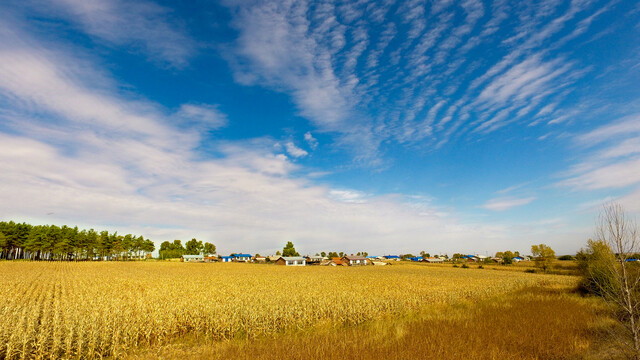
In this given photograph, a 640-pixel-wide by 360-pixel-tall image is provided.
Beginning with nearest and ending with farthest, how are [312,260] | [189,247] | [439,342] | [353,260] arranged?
[439,342] < [353,260] < [312,260] < [189,247]

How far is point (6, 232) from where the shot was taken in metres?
93.3

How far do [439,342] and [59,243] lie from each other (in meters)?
136

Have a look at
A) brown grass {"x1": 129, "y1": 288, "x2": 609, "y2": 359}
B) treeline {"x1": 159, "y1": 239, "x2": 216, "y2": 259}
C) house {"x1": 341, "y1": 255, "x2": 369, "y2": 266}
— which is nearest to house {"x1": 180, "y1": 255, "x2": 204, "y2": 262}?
treeline {"x1": 159, "y1": 239, "x2": 216, "y2": 259}

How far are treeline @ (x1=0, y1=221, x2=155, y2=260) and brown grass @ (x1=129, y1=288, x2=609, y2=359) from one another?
12772cm

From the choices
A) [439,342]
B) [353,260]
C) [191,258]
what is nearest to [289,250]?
[353,260]

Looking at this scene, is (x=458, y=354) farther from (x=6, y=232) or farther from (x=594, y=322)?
(x=6, y=232)

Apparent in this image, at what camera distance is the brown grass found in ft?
31.7

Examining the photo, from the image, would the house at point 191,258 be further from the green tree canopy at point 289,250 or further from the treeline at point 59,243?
the green tree canopy at point 289,250

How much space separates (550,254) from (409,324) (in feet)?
328

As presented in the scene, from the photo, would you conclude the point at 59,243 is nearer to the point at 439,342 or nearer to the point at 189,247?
the point at 189,247

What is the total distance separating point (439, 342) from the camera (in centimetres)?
1075

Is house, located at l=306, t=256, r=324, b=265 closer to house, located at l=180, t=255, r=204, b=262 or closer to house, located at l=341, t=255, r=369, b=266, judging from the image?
house, located at l=341, t=255, r=369, b=266

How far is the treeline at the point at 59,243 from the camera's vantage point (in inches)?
3777

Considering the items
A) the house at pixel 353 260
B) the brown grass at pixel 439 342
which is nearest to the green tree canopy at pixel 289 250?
the house at pixel 353 260
